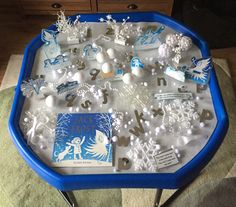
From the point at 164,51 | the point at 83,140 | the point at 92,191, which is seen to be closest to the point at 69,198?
the point at 92,191

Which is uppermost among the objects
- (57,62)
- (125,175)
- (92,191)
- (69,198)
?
(57,62)

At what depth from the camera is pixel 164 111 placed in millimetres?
1060

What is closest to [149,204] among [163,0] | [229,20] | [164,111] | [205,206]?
[205,206]

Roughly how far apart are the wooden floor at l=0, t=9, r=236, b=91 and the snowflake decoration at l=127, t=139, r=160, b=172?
952mm

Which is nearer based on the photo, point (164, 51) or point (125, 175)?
point (125, 175)

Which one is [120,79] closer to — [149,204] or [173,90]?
[173,90]

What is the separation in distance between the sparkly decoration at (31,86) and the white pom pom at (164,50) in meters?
0.46

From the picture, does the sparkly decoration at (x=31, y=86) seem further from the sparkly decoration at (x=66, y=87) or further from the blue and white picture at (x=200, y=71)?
the blue and white picture at (x=200, y=71)

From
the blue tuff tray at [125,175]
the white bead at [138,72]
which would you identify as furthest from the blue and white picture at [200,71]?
the white bead at [138,72]

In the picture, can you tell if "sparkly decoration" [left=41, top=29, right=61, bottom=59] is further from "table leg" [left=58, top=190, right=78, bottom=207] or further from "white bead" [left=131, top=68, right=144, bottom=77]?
"table leg" [left=58, top=190, right=78, bottom=207]

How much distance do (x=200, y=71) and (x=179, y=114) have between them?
0.63 ft

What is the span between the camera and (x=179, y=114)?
1044 mm

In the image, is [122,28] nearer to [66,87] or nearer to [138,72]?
[138,72]

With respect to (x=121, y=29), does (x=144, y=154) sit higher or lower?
lower
